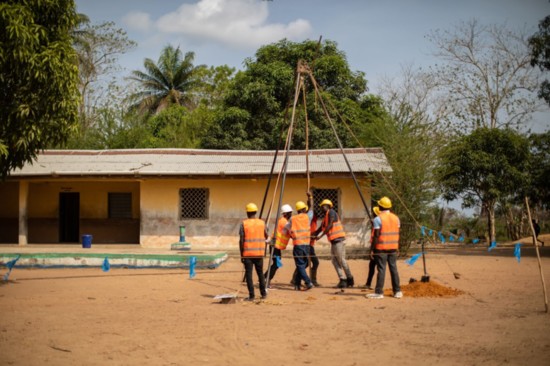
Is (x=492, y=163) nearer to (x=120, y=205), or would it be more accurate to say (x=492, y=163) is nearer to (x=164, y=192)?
(x=164, y=192)

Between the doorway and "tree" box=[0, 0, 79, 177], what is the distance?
1083 cm

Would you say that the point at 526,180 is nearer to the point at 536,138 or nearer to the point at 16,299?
the point at 536,138

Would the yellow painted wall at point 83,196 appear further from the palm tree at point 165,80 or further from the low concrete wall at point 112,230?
the palm tree at point 165,80

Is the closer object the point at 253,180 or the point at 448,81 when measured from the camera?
the point at 253,180

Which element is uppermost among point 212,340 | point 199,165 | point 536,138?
point 536,138

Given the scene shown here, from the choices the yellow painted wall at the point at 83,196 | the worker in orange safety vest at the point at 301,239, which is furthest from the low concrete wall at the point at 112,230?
the worker in orange safety vest at the point at 301,239

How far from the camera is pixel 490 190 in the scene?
2786 cm

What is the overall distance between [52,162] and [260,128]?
10.4m

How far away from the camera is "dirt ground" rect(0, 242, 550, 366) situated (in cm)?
680

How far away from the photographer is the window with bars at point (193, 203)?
69.5 ft

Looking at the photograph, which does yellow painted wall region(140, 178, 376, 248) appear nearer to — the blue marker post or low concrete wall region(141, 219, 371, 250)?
low concrete wall region(141, 219, 371, 250)

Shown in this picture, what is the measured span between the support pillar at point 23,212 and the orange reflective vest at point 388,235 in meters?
14.7

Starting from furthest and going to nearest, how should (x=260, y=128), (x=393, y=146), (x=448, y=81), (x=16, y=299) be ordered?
(x=448, y=81) < (x=260, y=128) < (x=393, y=146) < (x=16, y=299)

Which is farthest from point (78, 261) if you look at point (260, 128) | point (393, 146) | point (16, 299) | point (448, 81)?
point (448, 81)
